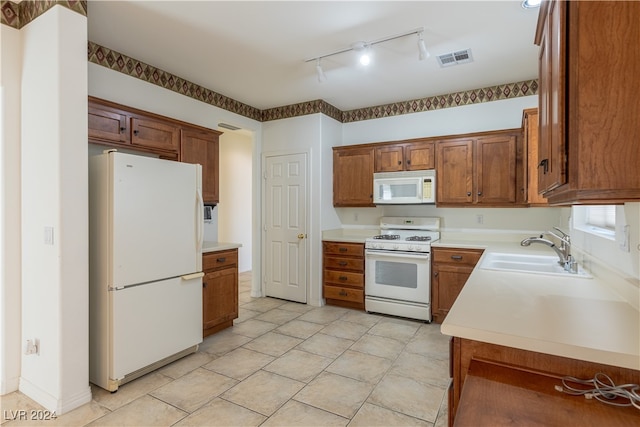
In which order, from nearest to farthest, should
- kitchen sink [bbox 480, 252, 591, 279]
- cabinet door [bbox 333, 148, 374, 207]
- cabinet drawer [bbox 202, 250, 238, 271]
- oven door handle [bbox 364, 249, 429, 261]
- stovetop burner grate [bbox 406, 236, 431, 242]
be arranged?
kitchen sink [bbox 480, 252, 591, 279] → cabinet drawer [bbox 202, 250, 238, 271] → oven door handle [bbox 364, 249, 429, 261] → stovetop burner grate [bbox 406, 236, 431, 242] → cabinet door [bbox 333, 148, 374, 207]

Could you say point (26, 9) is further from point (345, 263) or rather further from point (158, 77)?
point (345, 263)

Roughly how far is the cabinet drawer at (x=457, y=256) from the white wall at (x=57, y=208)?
3.20 m

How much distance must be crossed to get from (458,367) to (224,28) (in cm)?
273

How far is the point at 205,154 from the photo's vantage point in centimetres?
355

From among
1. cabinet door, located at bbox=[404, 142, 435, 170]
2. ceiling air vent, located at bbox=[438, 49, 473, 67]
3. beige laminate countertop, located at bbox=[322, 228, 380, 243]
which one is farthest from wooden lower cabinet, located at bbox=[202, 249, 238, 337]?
ceiling air vent, located at bbox=[438, 49, 473, 67]

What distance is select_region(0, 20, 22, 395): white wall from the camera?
2252mm

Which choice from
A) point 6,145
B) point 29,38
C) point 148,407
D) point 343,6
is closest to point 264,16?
point 343,6

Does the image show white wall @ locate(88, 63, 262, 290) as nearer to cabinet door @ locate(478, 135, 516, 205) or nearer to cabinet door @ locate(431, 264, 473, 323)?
cabinet door @ locate(431, 264, 473, 323)

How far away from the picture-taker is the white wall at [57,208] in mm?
2043

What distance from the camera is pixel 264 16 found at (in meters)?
2.42

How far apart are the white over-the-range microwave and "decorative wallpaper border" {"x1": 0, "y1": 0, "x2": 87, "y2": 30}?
324cm

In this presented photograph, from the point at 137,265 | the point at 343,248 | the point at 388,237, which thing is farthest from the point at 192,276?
the point at 388,237

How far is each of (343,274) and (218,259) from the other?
1619mm

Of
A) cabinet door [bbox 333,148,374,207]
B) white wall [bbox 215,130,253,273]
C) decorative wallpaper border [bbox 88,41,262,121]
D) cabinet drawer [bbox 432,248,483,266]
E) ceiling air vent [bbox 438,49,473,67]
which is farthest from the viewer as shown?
white wall [bbox 215,130,253,273]
